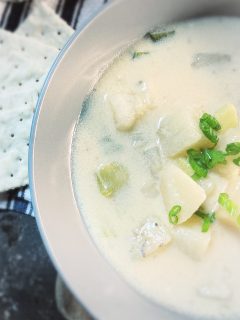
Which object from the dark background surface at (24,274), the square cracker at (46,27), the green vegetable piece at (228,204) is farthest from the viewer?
the square cracker at (46,27)

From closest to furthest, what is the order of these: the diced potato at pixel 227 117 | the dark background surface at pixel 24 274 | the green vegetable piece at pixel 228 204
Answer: the green vegetable piece at pixel 228 204 → the diced potato at pixel 227 117 → the dark background surface at pixel 24 274

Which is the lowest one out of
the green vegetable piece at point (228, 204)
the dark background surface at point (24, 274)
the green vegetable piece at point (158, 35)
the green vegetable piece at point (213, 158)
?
the dark background surface at point (24, 274)

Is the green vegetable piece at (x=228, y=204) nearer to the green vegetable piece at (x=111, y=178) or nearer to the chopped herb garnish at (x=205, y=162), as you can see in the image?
the chopped herb garnish at (x=205, y=162)

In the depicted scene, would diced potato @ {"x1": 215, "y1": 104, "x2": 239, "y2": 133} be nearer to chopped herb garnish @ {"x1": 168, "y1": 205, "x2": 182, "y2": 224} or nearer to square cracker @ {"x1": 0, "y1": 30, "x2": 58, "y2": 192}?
chopped herb garnish @ {"x1": 168, "y1": 205, "x2": 182, "y2": 224}

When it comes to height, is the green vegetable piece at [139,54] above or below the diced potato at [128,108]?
above

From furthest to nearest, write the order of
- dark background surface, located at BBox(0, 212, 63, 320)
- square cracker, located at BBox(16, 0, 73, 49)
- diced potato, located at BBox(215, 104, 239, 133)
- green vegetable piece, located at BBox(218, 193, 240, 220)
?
square cracker, located at BBox(16, 0, 73, 49) < dark background surface, located at BBox(0, 212, 63, 320) < diced potato, located at BBox(215, 104, 239, 133) < green vegetable piece, located at BBox(218, 193, 240, 220)

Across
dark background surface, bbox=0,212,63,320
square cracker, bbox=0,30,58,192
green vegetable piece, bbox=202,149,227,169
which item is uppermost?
green vegetable piece, bbox=202,149,227,169

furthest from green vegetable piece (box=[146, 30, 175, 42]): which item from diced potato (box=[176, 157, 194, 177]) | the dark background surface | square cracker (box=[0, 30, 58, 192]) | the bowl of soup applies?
the dark background surface

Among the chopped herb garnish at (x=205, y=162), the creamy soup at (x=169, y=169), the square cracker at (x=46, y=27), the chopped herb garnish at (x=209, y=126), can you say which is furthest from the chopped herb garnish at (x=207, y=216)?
the square cracker at (x=46, y=27)
